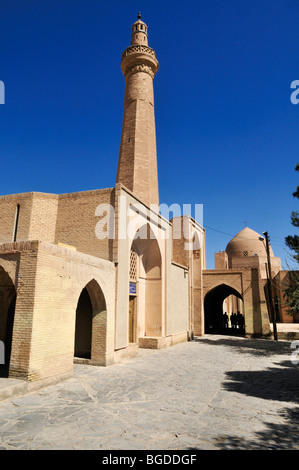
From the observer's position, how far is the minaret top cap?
19125mm

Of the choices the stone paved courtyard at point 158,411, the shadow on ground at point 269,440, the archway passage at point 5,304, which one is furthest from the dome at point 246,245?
the shadow on ground at point 269,440

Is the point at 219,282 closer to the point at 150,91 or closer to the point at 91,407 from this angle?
the point at 150,91

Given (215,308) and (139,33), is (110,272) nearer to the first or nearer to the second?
(139,33)

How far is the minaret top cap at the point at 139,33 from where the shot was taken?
62.7 ft

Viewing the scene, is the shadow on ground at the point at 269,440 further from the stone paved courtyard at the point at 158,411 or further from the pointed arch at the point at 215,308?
the pointed arch at the point at 215,308

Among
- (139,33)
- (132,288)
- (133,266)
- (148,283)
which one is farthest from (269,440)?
(139,33)

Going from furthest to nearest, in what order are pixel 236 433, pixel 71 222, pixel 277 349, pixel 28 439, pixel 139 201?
pixel 277 349 < pixel 139 201 < pixel 71 222 < pixel 236 433 < pixel 28 439

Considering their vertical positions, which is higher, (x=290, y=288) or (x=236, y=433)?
(x=290, y=288)

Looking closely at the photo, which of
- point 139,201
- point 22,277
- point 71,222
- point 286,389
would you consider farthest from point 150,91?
point 286,389

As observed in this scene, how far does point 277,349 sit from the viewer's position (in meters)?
14.1

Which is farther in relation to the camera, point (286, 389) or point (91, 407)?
point (286, 389)

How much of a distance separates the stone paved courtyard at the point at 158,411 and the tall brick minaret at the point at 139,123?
967 centimetres

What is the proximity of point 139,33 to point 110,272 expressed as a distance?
16.6 m
